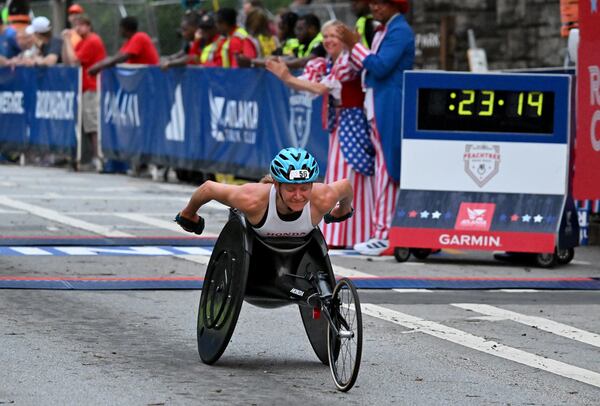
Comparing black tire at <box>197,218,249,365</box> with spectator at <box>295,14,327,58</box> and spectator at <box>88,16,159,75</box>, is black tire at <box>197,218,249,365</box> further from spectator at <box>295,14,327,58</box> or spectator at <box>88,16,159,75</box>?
spectator at <box>88,16,159,75</box>

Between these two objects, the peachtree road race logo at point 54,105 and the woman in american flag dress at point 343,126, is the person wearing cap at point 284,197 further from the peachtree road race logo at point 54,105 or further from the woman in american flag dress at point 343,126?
the peachtree road race logo at point 54,105

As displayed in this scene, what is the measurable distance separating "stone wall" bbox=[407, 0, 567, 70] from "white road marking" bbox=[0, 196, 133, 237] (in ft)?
33.2

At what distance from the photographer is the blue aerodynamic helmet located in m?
8.94

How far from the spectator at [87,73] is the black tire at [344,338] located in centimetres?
1790

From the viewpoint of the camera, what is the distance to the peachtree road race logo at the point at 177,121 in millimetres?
23484

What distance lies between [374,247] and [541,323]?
408 centimetres

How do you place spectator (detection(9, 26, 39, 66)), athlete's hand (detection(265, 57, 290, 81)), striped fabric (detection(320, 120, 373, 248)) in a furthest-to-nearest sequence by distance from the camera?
spectator (detection(9, 26, 39, 66)) → striped fabric (detection(320, 120, 373, 248)) → athlete's hand (detection(265, 57, 290, 81))

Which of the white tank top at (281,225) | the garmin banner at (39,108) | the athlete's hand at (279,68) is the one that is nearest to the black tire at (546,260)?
the athlete's hand at (279,68)

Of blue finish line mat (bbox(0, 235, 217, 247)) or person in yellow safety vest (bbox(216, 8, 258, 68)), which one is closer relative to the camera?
blue finish line mat (bbox(0, 235, 217, 247))

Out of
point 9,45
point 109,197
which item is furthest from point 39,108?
point 109,197

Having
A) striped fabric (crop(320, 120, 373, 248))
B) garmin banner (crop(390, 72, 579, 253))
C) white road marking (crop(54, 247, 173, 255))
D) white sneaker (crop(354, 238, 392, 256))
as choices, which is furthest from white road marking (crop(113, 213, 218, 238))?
garmin banner (crop(390, 72, 579, 253))

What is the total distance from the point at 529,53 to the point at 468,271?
1528cm

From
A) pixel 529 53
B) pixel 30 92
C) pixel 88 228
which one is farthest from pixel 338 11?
pixel 88 228

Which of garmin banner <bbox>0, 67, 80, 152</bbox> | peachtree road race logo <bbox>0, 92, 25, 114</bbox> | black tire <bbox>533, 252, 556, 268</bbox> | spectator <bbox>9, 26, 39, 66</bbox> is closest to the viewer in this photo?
black tire <bbox>533, 252, 556, 268</bbox>
